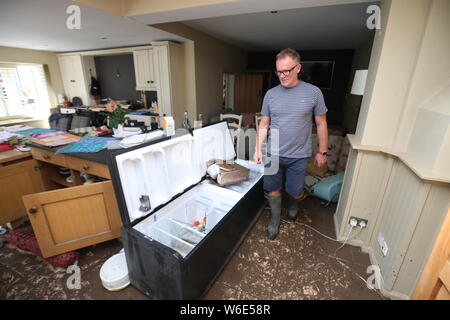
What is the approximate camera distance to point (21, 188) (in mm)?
1813

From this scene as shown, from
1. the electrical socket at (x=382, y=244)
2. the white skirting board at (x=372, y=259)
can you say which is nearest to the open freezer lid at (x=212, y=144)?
the white skirting board at (x=372, y=259)

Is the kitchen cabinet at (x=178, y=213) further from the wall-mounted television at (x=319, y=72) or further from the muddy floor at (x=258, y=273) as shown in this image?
the wall-mounted television at (x=319, y=72)

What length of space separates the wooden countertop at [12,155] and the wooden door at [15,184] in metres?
0.05

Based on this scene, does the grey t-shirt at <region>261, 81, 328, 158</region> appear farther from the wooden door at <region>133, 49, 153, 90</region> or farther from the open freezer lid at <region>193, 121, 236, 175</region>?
the wooden door at <region>133, 49, 153, 90</region>

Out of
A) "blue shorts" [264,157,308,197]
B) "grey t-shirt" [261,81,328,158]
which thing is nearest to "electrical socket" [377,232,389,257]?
"blue shorts" [264,157,308,197]

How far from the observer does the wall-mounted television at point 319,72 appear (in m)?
5.37

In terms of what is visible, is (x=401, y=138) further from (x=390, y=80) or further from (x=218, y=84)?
(x=218, y=84)

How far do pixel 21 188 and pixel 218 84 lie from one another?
11.7 feet

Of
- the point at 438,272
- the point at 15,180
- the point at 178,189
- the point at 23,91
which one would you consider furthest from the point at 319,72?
the point at 23,91

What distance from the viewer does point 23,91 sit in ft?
14.4

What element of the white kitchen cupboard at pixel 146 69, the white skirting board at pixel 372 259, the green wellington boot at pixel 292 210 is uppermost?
the white kitchen cupboard at pixel 146 69

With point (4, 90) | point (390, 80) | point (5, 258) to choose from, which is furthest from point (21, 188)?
point (4, 90)

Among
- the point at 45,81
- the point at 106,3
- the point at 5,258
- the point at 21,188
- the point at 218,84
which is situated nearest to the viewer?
the point at 5,258
